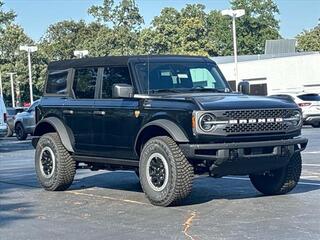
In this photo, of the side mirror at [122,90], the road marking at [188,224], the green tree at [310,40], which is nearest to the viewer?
the road marking at [188,224]

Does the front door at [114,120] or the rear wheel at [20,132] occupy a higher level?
the front door at [114,120]

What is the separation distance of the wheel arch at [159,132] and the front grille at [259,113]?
2.06 feet

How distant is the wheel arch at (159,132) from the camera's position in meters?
9.39

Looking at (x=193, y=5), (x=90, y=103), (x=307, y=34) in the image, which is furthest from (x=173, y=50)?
(x=90, y=103)

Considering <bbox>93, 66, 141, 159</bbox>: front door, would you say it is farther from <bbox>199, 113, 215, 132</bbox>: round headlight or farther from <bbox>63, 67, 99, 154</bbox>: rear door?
<bbox>199, 113, 215, 132</bbox>: round headlight

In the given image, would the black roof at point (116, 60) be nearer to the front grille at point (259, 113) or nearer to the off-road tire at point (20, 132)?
the front grille at point (259, 113)

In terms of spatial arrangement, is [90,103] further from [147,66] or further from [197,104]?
[197,104]

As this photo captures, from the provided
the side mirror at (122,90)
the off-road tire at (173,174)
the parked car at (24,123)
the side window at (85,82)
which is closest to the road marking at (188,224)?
the off-road tire at (173,174)

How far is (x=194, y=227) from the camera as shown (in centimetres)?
812

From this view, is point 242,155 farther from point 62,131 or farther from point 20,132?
point 20,132

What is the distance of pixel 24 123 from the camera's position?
31.9m

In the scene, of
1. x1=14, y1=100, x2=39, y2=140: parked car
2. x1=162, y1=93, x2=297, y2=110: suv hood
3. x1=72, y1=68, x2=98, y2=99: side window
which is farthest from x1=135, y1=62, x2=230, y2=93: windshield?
x1=14, y1=100, x2=39, y2=140: parked car

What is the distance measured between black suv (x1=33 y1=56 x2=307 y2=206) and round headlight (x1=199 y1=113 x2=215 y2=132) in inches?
0.5

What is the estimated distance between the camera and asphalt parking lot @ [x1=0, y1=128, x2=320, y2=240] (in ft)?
25.8
